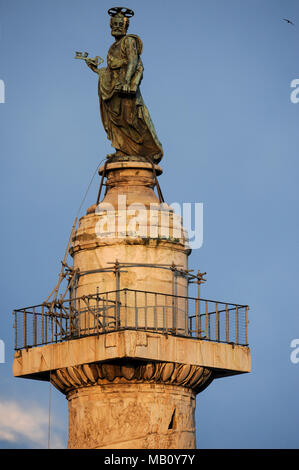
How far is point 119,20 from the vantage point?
236ft

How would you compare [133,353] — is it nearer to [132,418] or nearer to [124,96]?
[132,418]

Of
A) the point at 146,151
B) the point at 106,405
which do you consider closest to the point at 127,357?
the point at 106,405

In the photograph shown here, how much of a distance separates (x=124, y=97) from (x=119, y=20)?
246 cm

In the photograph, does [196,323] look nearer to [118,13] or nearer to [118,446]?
[118,446]

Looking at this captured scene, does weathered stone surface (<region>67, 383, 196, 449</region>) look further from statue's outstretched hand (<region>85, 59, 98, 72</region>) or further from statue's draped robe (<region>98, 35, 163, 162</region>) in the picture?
statue's outstretched hand (<region>85, 59, 98, 72</region>)

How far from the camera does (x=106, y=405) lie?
227ft

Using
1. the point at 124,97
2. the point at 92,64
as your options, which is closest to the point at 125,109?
the point at 124,97

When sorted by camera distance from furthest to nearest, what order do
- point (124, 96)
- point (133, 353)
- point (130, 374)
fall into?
A: point (124, 96) → point (130, 374) → point (133, 353)

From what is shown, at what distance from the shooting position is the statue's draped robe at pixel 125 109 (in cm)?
Answer: 7194

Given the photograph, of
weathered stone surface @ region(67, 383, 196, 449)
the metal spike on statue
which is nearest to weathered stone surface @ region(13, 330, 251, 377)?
weathered stone surface @ region(67, 383, 196, 449)

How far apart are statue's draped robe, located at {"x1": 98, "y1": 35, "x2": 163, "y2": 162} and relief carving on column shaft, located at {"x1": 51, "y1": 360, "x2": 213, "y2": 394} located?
755 cm

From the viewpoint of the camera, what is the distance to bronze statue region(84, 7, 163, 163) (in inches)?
2827

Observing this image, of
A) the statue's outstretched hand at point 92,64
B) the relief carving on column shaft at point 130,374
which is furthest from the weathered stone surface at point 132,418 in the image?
the statue's outstretched hand at point 92,64
